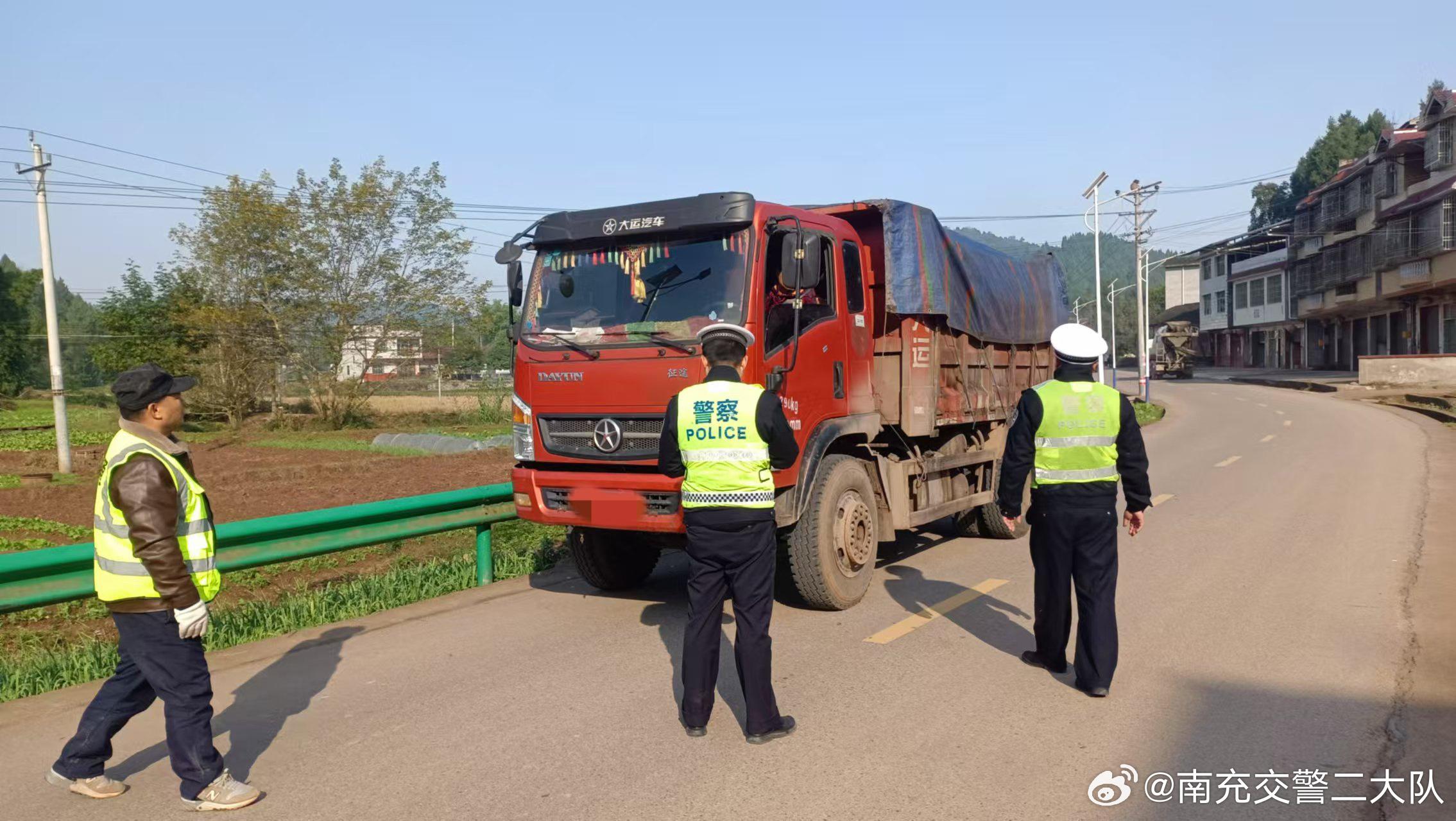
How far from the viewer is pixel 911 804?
12.5ft

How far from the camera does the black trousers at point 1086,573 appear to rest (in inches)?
200

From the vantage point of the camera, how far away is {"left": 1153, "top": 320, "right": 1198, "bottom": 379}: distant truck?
6175 cm

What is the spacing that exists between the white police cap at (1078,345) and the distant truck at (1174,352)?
2334 inches

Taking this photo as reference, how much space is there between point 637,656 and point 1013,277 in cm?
643

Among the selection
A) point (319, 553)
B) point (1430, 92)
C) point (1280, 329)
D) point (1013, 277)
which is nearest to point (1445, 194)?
point (1430, 92)

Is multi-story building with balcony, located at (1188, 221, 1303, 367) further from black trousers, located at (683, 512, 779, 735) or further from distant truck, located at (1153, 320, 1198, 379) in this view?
black trousers, located at (683, 512, 779, 735)

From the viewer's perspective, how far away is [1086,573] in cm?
516

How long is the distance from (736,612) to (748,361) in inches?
75.7

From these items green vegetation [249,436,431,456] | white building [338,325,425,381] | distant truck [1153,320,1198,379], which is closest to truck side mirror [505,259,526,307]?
green vegetation [249,436,431,456]

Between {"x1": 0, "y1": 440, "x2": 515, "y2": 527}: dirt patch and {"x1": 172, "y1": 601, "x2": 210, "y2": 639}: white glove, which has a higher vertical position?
{"x1": 172, "y1": 601, "x2": 210, "y2": 639}: white glove

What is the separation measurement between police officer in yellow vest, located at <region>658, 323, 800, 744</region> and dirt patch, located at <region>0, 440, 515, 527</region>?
10.3 m

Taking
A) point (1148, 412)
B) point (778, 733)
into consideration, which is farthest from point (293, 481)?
point (1148, 412)

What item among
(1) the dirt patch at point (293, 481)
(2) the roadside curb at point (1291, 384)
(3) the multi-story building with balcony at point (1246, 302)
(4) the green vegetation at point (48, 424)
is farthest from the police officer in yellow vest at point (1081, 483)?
(3) the multi-story building with balcony at point (1246, 302)

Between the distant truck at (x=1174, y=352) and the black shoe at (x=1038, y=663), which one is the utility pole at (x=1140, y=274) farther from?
the black shoe at (x=1038, y=663)
